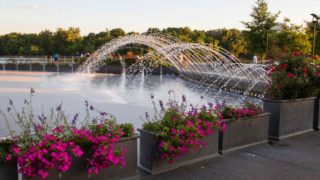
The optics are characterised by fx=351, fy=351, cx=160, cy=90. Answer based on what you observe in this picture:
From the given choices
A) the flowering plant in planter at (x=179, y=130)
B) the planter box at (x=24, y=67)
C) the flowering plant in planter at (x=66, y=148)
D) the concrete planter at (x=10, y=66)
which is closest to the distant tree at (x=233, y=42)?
the planter box at (x=24, y=67)

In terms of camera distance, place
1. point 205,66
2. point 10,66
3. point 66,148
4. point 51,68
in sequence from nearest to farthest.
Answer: point 66,148
point 205,66
point 51,68
point 10,66

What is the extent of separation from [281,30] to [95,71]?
17966 mm

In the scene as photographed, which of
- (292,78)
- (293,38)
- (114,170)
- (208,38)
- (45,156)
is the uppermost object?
(208,38)

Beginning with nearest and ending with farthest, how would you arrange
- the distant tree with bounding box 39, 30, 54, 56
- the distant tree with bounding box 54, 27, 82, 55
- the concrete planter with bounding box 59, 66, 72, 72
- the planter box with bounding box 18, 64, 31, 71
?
the concrete planter with bounding box 59, 66, 72, 72, the planter box with bounding box 18, 64, 31, 71, the distant tree with bounding box 54, 27, 82, 55, the distant tree with bounding box 39, 30, 54, 56

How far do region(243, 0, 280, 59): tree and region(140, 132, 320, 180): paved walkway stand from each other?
95.2ft

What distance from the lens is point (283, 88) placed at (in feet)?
22.4

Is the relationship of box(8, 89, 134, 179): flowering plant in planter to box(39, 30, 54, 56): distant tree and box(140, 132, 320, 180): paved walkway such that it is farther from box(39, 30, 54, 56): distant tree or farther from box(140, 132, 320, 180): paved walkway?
box(39, 30, 54, 56): distant tree

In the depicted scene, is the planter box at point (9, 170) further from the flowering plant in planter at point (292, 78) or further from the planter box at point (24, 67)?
the planter box at point (24, 67)

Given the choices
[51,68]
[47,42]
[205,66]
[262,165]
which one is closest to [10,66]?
[51,68]

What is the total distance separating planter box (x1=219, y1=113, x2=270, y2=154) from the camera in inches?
213

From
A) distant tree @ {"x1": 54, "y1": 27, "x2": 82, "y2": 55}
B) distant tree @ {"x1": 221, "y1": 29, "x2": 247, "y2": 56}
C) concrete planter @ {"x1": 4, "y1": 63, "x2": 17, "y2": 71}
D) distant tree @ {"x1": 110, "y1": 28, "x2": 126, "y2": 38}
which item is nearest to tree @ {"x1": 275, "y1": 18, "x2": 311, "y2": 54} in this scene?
distant tree @ {"x1": 221, "y1": 29, "x2": 247, "y2": 56}

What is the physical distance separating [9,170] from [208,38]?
56733mm

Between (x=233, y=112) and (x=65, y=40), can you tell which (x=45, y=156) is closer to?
(x=233, y=112)

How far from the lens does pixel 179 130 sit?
446cm
